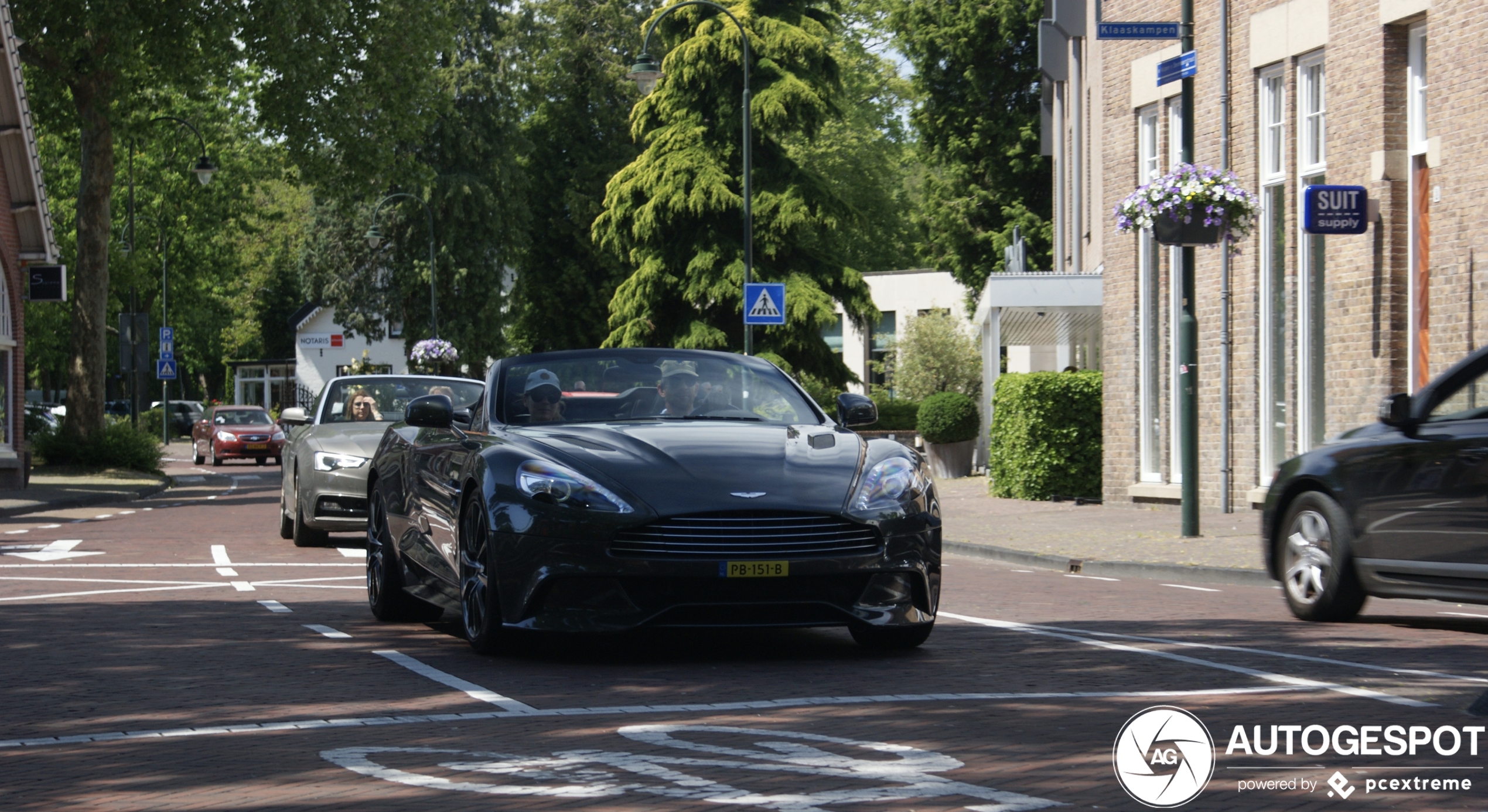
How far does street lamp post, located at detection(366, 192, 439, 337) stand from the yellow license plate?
50395 mm

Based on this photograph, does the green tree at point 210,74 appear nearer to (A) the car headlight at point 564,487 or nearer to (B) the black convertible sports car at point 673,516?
(B) the black convertible sports car at point 673,516

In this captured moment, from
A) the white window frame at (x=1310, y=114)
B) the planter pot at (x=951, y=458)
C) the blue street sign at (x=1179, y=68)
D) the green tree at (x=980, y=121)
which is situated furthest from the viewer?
the green tree at (x=980, y=121)

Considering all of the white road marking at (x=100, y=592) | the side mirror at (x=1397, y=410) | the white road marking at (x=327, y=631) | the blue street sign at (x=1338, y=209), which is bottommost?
the white road marking at (x=100, y=592)

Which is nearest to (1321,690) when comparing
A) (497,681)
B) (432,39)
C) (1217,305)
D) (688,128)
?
(497,681)

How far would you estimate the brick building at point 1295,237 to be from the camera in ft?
53.5

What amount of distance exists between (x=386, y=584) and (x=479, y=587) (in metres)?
2.03

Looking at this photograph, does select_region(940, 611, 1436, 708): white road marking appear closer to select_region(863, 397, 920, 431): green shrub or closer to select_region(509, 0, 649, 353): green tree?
select_region(863, 397, 920, 431): green shrub

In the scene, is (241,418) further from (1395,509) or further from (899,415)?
(1395,509)

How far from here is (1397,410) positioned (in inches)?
367

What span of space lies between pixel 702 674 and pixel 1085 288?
2032cm

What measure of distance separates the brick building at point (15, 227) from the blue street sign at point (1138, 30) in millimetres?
20661

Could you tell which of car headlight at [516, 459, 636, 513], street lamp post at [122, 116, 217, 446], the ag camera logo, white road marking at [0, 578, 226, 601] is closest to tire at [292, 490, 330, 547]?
white road marking at [0, 578, 226, 601]

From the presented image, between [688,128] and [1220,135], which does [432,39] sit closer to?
[688,128]

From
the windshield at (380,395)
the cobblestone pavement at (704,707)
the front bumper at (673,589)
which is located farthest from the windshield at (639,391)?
the windshield at (380,395)
